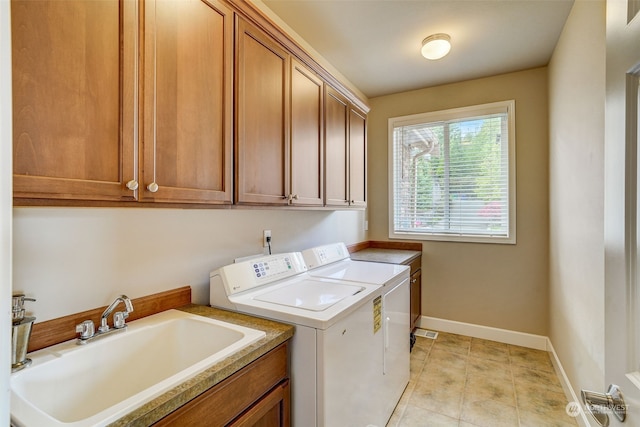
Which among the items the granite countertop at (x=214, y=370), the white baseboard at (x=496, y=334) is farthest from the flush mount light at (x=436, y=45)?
the white baseboard at (x=496, y=334)

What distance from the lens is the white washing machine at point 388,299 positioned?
1.80 metres

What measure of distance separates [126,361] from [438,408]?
194 cm

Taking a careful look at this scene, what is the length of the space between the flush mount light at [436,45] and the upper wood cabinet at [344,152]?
695mm

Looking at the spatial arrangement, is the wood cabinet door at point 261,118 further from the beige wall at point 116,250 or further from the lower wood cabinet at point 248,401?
the lower wood cabinet at point 248,401

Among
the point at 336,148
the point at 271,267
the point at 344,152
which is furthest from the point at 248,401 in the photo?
the point at 344,152

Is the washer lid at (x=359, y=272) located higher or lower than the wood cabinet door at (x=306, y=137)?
lower

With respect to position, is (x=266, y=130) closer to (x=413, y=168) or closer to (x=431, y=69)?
(x=431, y=69)

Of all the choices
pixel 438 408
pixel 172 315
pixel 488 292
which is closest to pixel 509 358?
pixel 488 292

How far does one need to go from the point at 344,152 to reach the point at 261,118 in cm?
101

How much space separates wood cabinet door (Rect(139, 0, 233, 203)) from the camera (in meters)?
0.98

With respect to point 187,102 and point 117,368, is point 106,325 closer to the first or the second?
point 117,368

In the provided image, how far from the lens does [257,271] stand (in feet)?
5.31

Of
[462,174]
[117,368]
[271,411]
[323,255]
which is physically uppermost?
[462,174]

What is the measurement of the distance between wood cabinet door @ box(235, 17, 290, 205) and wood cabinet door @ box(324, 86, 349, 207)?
1.62ft
